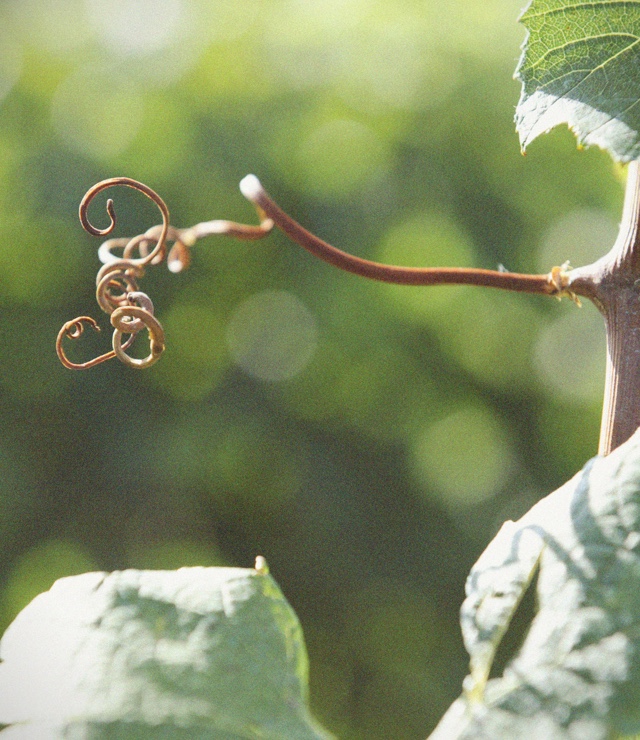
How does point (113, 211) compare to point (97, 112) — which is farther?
point (97, 112)

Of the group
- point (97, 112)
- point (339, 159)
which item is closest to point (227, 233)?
point (339, 159)

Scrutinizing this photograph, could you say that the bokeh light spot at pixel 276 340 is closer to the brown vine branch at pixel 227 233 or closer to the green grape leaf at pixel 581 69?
the brown vine branch at pixel 227 233

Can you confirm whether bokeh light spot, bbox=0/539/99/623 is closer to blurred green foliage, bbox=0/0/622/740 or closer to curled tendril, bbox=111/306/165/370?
blurred green foliage, bbox=0/0/622/740

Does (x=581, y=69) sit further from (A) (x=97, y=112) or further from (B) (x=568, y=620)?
(A) (x=97, y=112)

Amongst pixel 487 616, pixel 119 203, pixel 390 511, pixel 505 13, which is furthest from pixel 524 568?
pixel 505 13

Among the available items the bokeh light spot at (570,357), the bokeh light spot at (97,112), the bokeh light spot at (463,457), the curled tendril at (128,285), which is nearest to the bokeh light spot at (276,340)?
the bokeh light spot at (463,457)
